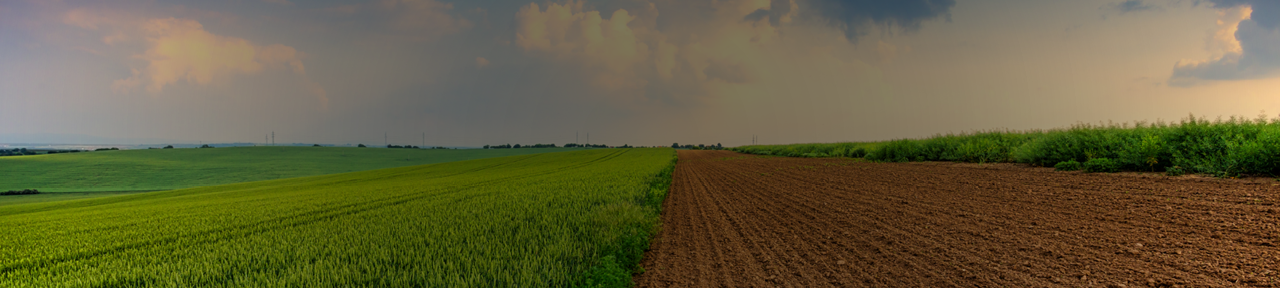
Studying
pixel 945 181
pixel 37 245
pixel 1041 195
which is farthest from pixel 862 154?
pixel 37 245

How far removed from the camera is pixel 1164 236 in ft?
17.0

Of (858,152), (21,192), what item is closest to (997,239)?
(858,152)

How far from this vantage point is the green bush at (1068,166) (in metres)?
12.3

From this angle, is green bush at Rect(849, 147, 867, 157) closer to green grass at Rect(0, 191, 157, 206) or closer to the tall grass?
the tall grass

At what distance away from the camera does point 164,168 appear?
4588 centimetres

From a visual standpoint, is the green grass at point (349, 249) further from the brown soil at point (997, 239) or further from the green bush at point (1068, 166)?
the green bush at point (1068, 166)

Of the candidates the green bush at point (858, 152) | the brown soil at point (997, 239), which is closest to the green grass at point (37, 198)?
the brown soil at point (997, 239)

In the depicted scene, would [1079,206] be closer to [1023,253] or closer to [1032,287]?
[1023,253]

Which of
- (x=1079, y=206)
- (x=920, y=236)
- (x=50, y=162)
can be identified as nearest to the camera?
(x=920, y=236)

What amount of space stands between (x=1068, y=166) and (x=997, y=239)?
35.3ft

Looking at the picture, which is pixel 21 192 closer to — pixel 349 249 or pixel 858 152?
pixel 349 249

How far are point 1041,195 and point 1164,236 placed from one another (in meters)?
3.81

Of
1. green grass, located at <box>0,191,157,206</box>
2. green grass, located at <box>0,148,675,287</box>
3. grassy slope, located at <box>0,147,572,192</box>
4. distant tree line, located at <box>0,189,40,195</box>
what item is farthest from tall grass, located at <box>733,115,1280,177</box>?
distant tree line, located at <box>0,189,40,195</box>

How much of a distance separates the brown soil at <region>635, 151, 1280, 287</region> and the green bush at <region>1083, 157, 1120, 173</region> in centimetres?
143
